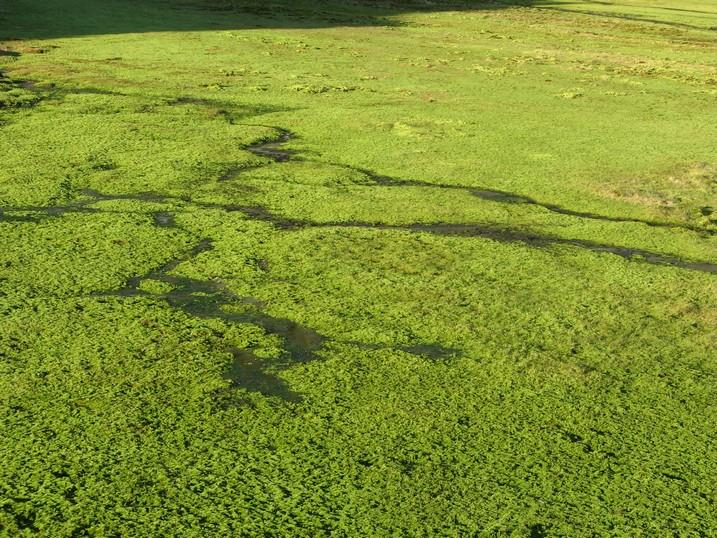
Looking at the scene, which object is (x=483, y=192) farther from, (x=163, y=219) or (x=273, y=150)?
(x=163, y=219)

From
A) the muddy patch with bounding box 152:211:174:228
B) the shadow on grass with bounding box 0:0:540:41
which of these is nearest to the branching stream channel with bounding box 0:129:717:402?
the muddy patch with bounding box 152:211:174:228

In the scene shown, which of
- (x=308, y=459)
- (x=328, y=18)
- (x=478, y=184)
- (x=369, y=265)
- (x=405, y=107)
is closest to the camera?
(x=308, y=459)

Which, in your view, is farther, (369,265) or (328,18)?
(328,18)

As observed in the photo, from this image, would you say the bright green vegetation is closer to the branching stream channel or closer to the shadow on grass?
the branching stream channel

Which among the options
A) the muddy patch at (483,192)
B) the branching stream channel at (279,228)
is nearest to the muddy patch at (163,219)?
the branching stream channel at (279,228)

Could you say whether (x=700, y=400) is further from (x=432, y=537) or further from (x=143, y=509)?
(x=143, y=509)

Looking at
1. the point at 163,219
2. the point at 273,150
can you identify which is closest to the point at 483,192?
the point at 273,150

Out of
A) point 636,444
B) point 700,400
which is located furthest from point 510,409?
point 700,400

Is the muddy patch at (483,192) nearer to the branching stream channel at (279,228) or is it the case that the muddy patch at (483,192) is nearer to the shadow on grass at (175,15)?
the branching stream channel at (279,228)

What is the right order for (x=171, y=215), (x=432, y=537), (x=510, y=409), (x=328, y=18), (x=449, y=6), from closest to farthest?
(x=432, y=537) → (x=510, y=409) → (x=171, y=215) → (x=328, y=18) → (x=449, y=6)
